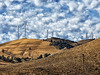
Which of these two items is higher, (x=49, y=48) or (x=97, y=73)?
(x=97, y=73)

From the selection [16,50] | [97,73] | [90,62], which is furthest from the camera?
[16,50]

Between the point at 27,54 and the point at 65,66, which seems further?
the point at 27,54

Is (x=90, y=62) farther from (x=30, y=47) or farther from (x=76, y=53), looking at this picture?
(x=30, y=47)

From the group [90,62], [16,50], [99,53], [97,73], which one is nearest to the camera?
[97,73]

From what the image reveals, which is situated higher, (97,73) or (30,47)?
(97,73)

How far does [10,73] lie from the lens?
3953cm

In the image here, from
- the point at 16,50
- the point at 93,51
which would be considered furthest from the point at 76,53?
the point at 16,50

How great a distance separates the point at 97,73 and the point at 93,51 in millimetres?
17176

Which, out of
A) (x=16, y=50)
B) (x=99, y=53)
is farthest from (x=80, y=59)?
Result: (x=16, y=50)

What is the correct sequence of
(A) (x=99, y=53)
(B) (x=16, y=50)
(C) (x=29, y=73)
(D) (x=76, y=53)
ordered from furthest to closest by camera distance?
(B) (x=16, y=50) → (D) (x=76, y=53) → (A) (x=99, y=53) → (C) (x=29, y=73)

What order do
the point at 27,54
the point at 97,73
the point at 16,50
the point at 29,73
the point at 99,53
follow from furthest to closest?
1. the point at 16,50
2. the point at 27,54
3. the point at 99,53
4. the point at 97,73
5. the point at 29,73

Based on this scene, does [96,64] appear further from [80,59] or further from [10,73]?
[10,73]

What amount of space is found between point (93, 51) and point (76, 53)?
6324mm

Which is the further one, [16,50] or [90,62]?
[16,50]
